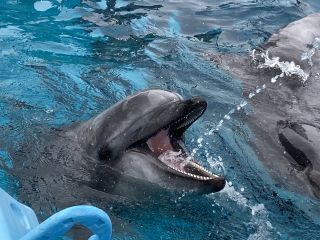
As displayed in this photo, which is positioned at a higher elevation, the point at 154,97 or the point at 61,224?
the point at 61,224

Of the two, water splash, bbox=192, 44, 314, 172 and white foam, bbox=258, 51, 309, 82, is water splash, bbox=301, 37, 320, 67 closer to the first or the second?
water splash, bbox=192, 44, 314, 172

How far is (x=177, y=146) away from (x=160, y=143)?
16 cm

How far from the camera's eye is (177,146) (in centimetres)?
514

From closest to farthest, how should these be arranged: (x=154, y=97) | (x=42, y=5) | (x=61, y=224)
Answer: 1. (x=61, y=224)
2. (x=154, y=97)
3. (x=42, y=5)

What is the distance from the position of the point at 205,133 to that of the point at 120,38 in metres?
3.71

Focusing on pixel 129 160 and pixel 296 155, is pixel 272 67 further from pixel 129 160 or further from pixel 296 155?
pixel 129 160

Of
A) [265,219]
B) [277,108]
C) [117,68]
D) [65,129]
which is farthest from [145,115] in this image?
[117,68]

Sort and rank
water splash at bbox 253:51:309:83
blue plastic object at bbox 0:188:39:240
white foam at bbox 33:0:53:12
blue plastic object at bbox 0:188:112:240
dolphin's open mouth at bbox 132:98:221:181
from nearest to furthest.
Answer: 1. blue plastic object at bbox 0:188:112:240
2. blue plastic object at bbox 0:188:39:240
3. dolphin's open mouth at bbox 132:98:221:181
4. water splash at bbox 253:51:309:83
5. white foam at bbox 33:0:53:12

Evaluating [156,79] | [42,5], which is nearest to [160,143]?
[156,79]

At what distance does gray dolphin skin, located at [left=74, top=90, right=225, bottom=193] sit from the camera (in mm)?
4836

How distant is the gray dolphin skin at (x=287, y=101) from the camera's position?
5.83 meters

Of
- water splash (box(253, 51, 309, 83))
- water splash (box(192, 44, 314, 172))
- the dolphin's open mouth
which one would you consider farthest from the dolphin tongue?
water splash (box(253, 51, 309, 83))

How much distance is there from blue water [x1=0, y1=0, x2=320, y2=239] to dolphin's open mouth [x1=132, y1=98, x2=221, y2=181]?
316mm

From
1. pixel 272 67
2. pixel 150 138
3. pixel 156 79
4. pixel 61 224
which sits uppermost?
pixel 61 224
